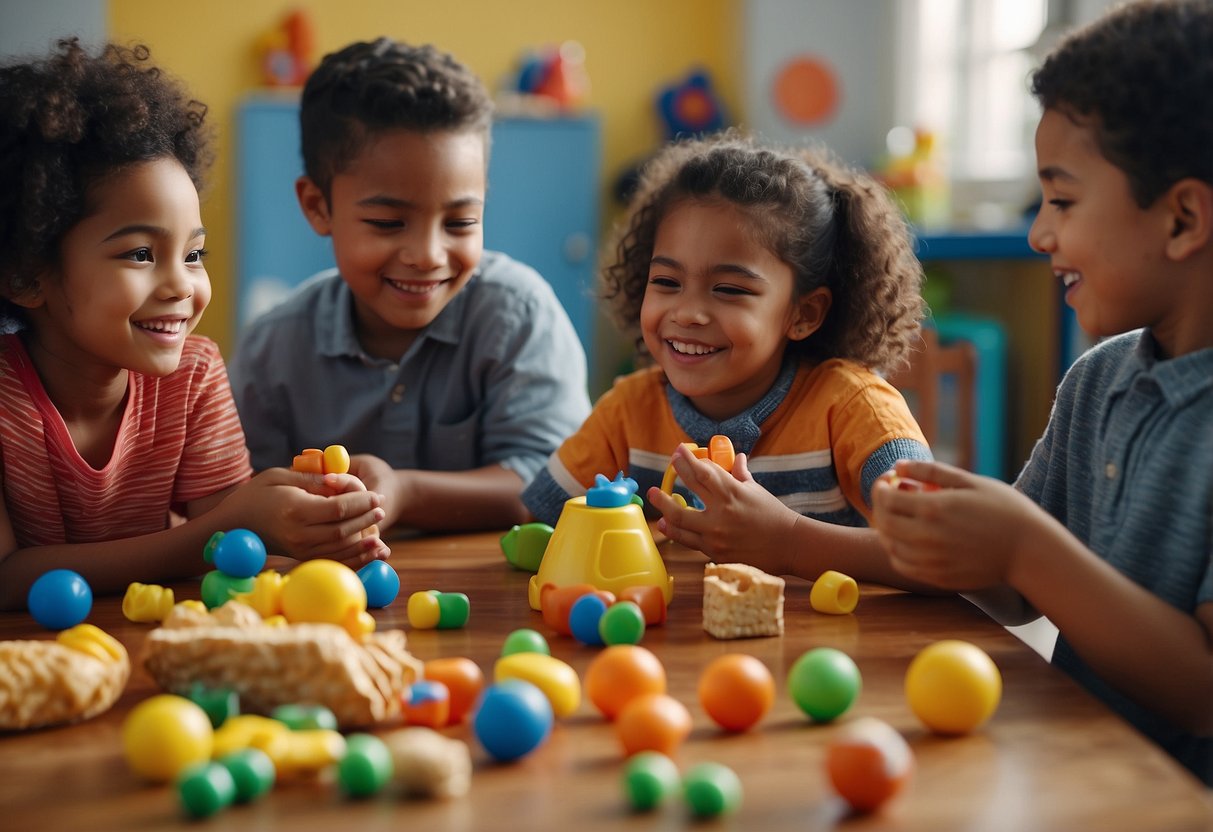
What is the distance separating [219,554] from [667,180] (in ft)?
2.29

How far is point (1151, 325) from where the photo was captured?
97cm

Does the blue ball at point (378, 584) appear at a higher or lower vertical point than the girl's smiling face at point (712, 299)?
lower

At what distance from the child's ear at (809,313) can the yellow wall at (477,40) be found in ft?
10.3

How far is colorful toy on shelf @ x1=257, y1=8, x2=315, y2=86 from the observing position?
436 cm

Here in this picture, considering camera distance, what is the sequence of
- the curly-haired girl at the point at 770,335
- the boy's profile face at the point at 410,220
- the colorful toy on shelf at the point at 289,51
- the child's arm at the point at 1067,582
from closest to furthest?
the child's arm at the point at 1067,582 < the curly-haired girl at the point at 770,335 < the boy's profile face at the point at 410,220 < the colorful toy on shelf at the point at 289,51

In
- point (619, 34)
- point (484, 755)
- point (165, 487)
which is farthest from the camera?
point (619, 34)

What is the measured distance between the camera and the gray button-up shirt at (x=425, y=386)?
5.43 ft

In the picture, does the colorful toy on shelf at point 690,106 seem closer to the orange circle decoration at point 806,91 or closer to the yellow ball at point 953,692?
the orange circle decoration at point 806,91

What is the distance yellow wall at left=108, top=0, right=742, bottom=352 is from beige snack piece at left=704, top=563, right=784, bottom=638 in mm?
3595

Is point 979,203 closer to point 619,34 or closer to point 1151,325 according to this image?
point 619,34

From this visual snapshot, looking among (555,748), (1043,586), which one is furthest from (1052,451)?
(555,748)

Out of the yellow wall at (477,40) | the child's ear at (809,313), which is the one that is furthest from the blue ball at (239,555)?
the yellow wall at (477,40)

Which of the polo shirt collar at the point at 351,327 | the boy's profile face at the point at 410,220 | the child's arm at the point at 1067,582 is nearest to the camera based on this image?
the child's arm at the point at 1067,582

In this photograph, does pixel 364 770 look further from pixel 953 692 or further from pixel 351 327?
pixel 351 327
